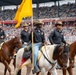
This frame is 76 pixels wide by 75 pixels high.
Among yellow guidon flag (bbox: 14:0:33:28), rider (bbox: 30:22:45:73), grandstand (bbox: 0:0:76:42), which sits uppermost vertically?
yellow guidon flag (bbox: 14:0:33:28)

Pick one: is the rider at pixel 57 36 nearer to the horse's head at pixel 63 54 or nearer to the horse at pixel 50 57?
the horse at pixel 50 57

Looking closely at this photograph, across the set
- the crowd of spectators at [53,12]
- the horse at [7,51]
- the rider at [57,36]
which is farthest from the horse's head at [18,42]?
the crowd of spectators at [53,12]

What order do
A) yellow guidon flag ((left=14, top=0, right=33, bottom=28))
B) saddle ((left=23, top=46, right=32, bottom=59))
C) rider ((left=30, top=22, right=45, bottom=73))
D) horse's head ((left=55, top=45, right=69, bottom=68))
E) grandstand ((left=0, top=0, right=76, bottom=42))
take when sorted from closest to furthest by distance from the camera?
horse's head ((left=55, top=45, right=69, bottom=68)), rider ((left=30, top=22, right=45, bottom=73)), yellow guidon flag ((left=14, top=0, right=33, bottom=28)), saddle ((left=23, top=46, right=32, bottom=59)), grandstand ((left=0, top=0, right=76, bottom=42))

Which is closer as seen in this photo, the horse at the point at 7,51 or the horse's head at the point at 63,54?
the horse's head at the point at 63,54

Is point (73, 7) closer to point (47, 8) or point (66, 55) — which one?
point (47, 8)

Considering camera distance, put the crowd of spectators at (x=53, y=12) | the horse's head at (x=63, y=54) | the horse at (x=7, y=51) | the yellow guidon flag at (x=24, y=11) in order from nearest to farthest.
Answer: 1. the horse's head at (x=63, y=54)
2. the yellow guidon flag at (x=24, y=11)
3. the horse at (x=7, y=51)
4. the crowd of spectators at (x=53, y=12)

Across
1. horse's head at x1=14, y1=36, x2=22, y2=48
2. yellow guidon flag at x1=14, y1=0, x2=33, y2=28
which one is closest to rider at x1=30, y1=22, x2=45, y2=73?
yellow guidon flag at x1=14, y1=0, x2=33, y2=28

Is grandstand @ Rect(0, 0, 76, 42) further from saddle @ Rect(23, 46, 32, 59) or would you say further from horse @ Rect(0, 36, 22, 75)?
saddle @ Rect(23, 46, 32, 59)

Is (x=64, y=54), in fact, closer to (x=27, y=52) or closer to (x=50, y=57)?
(x=50, y=57)

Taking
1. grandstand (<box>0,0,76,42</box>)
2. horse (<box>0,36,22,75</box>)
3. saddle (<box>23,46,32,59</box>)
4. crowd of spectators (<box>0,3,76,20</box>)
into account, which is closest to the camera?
saddle (<box>23,46,32,59</box>)

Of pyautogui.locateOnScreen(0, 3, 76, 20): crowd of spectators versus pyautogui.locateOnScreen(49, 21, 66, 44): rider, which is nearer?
pyautogui.locateOnScreen(49, 21, 66, 44): rider

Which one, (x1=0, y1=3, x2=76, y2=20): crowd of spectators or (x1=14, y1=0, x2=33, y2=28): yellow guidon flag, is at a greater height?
(x1=14, y1=0, x2=33, y2=28): yellow guidon flag

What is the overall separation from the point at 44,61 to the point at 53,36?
3.44ft

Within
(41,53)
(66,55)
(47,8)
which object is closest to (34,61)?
(41,53)
